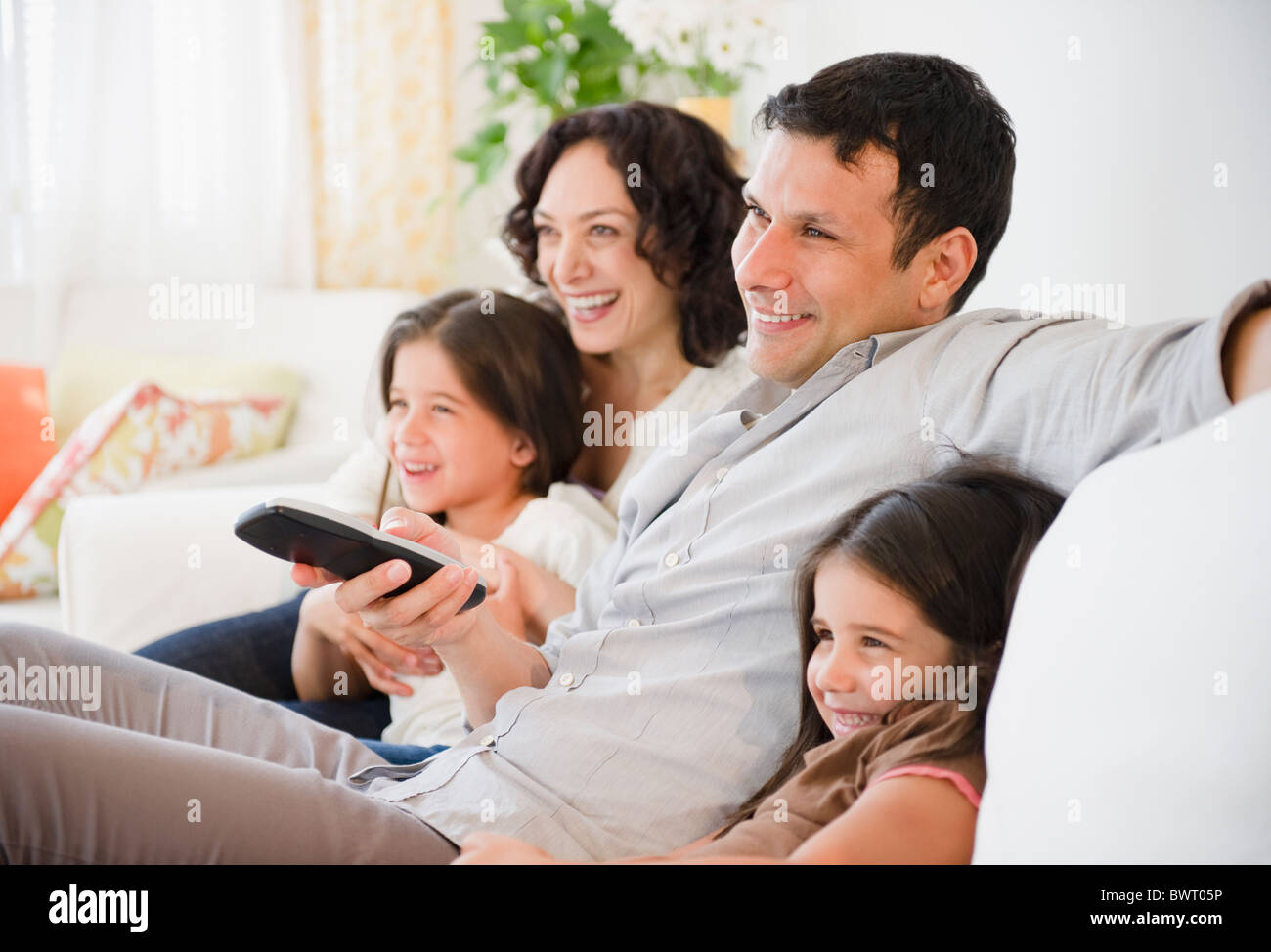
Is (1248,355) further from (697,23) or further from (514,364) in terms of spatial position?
(697,23)

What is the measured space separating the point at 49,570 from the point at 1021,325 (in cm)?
168

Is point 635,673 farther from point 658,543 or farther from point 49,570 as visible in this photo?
point 49,570

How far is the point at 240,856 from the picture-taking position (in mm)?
925

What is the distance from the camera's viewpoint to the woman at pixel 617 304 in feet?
5.32

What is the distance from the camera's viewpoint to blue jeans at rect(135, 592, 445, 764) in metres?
1.56

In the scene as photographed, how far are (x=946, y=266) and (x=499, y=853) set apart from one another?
0.72m

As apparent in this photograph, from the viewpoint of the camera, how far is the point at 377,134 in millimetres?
3430

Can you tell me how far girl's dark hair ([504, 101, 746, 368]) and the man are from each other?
0.46 meters
